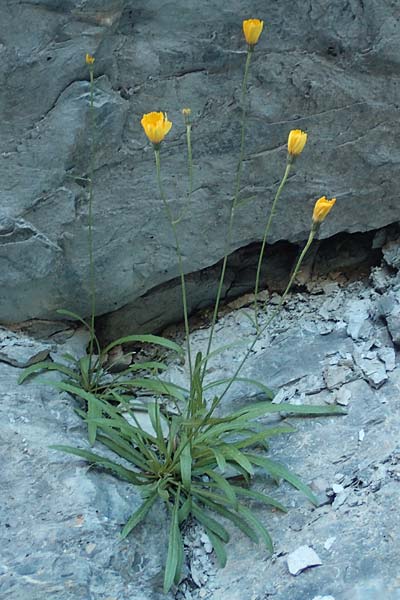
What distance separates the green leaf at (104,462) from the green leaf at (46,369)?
0.27 m

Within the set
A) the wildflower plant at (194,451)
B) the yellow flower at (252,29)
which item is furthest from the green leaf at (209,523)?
the yellow flower at (252,29)

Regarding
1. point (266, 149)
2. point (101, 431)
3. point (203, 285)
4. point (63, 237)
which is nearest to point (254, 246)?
point (203, 285)

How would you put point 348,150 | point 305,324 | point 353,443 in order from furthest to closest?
point 305,324
point 348,150
point 353,443

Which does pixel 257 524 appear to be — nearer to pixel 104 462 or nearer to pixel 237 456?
pixel 237 456

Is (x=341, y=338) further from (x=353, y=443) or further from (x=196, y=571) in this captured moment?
(x=196, y=571)

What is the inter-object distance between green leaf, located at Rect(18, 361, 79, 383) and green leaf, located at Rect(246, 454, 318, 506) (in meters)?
0.55

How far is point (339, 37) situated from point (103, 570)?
4.54 feet

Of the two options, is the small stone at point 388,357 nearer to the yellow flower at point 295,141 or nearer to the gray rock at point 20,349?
the yellow flower at point 295,141

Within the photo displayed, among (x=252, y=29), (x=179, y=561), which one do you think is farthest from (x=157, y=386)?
(x=252, y=29)

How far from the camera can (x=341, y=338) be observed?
2.12m

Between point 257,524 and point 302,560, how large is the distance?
13 cm

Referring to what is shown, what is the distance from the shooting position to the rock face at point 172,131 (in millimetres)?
1818

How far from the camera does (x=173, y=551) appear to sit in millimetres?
1597

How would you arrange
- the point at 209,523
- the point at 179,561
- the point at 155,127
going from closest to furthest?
1. the point at 155,127
2. the point at 179,561
3. the point at 209,523
